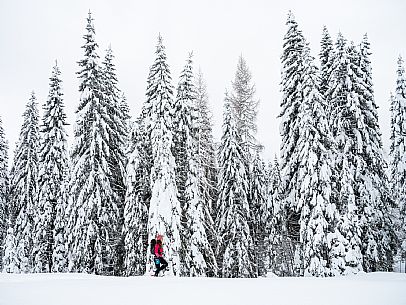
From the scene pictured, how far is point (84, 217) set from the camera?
25.2 meters

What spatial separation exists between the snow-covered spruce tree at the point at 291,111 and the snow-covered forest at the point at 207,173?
0.09 m

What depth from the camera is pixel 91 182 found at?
998 inches

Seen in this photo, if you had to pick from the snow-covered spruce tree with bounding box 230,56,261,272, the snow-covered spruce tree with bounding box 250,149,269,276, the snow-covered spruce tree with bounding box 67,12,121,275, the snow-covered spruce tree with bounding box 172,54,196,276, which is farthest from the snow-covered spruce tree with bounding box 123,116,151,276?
the snow-covered spruce tree with bounding box 250,149,269,276

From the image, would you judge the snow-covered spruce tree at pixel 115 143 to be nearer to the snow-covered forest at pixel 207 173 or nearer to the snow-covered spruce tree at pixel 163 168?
the snow-covered forest at pixel 207 173

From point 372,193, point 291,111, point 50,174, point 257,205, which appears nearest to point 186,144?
point 291,111

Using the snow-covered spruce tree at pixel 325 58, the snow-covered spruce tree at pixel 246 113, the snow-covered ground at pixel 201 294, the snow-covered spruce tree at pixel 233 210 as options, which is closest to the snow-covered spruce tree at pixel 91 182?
the snow-covered spruce tree at pixel 233 210

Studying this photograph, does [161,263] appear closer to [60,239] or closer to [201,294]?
[201,294]

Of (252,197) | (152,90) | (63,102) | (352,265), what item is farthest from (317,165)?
(63,102)

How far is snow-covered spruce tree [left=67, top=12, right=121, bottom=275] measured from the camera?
25266 millimetres

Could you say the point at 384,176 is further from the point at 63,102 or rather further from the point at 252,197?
the point at 63,102

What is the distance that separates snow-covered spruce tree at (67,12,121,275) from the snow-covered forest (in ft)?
0.28

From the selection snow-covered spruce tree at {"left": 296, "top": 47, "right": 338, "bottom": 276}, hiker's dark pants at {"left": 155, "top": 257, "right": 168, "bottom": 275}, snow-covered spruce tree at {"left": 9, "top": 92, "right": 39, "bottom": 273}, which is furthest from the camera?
snow-covered spruce tree at {"left": 9, "top": 92, "right": 39, "bottom": 273}

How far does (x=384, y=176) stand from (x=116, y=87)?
22189 mm

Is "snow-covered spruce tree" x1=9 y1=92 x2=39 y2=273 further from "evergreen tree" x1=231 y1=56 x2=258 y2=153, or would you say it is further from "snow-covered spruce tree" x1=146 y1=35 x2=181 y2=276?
"evergreen tree" x1=231 y1=56 x2=258 y2=153
